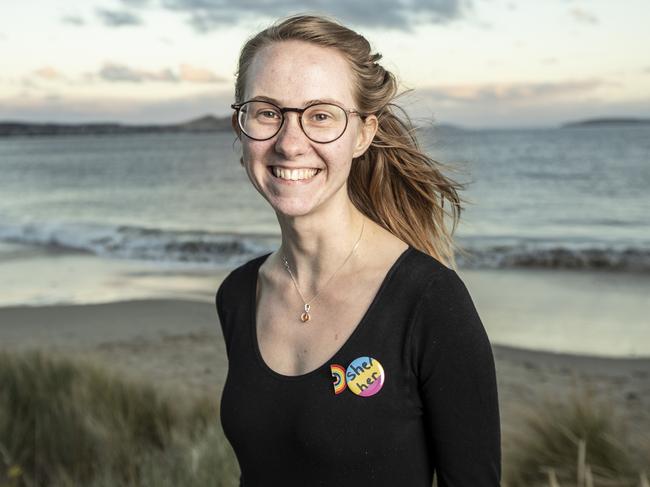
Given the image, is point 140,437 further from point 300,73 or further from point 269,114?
point 300,73

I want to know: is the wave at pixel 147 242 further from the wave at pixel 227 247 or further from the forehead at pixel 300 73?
the forehead at pixel 300 73

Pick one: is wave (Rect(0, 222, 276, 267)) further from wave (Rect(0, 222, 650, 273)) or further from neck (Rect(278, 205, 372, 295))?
neck (Rect(278, 205, 372, 295))

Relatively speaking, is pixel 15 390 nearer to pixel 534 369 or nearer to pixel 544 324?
pixel 534 369

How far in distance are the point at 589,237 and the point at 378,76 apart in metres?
16.2

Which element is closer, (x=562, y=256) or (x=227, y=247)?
(x=562, y=256)

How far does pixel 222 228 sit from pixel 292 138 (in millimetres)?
19453

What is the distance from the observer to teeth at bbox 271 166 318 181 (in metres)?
Result: 2.09

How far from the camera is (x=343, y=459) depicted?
2.00 meters

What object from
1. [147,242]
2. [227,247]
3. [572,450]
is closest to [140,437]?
[572,450]

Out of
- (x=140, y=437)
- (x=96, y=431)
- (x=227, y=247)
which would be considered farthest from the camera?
(x=227, y=247)

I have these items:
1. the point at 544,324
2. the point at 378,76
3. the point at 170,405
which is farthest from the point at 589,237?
the point at 378,76

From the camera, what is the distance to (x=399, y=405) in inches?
76.2

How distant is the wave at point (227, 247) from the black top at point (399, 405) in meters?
10.5

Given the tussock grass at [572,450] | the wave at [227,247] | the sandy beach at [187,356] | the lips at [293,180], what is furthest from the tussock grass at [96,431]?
the wave at [227,247]
